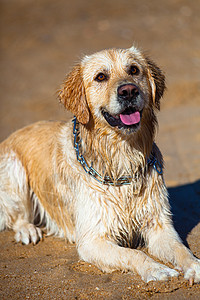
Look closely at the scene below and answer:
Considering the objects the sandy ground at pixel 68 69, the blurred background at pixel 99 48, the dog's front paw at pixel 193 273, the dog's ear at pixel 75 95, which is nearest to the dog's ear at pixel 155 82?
the dog's ear at pixel 75 95

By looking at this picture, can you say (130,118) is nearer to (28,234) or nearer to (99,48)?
(28,234)

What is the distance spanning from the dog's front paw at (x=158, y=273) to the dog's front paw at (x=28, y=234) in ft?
6.14

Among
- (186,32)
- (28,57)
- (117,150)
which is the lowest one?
(117,150)

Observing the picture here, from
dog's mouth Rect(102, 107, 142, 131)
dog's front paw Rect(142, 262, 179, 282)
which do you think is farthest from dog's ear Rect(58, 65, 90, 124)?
dog's front paw Rect(142, 262, 179, 282)

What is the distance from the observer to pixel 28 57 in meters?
14.9

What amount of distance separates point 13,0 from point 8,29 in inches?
147

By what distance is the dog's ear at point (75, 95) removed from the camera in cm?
417

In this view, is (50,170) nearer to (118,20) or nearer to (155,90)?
(155,90)

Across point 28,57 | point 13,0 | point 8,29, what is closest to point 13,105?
point 28,57

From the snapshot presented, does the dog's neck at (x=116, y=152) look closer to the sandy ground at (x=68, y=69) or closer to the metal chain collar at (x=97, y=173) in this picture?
the metal chain collar at (x=97, y=173)

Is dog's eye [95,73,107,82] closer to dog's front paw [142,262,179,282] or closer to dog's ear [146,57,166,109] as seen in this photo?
dog's ear [146,57,166,109]

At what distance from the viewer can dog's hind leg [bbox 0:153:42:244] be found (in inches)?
208

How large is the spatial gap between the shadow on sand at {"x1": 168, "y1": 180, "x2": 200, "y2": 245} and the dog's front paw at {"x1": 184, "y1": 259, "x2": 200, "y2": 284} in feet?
2.61

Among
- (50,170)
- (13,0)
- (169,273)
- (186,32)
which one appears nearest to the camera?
(169,273)
